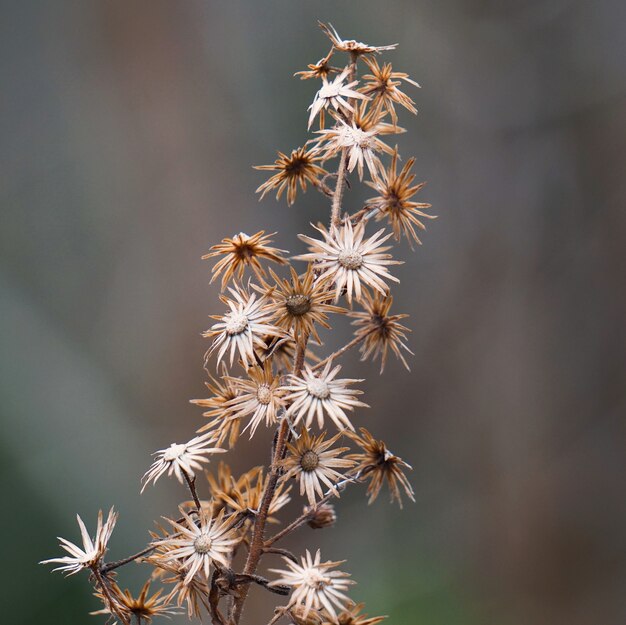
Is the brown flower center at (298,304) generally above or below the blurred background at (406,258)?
below

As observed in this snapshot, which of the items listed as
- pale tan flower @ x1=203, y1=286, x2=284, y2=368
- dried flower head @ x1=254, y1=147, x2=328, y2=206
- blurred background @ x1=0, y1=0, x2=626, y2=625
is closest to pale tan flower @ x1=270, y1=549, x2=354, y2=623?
pale tan flower @ x1=203, y1=286, x2=284, y2=368

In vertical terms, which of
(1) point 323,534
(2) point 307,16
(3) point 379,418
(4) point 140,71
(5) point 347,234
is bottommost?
(5) point 347,234

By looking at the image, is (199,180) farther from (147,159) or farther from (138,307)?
(138,307)

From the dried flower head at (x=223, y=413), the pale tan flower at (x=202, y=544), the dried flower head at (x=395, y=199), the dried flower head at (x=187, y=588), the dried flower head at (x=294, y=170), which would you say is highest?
the dried flower head at (x=294, y=170)

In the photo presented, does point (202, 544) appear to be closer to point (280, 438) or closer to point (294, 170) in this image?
point (280, 438)

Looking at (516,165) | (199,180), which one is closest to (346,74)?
(199,180)

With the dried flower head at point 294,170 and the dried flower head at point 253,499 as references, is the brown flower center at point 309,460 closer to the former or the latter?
the dried flower head at point 253,499

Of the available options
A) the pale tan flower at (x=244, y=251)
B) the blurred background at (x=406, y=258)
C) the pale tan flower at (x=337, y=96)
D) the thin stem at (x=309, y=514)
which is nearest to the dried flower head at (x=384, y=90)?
the pale tan flower at (x=337, y=96)
